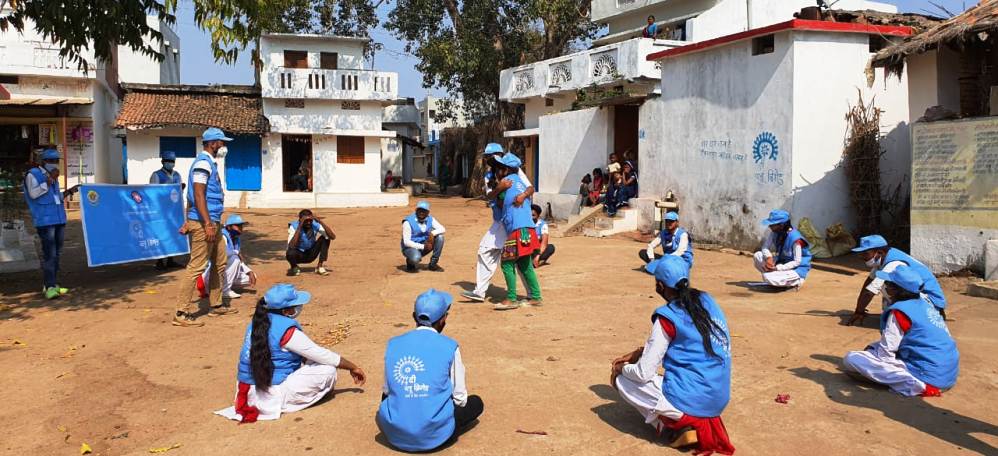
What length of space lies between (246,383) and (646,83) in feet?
57.2

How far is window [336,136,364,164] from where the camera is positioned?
27.0 m

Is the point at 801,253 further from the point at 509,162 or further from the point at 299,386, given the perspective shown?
the point at 299,386

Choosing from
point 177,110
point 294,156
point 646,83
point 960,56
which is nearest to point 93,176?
point 177,110

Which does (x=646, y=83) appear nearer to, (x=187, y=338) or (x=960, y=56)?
(x=960, y=56)

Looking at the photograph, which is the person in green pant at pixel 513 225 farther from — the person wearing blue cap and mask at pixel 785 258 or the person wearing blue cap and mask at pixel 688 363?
the person wearing blue cap and mask at pixel 688 363

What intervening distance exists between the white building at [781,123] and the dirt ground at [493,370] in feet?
7.96

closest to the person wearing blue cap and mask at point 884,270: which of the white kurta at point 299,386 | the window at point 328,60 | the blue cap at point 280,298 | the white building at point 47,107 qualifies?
the white kurta at point 299,386

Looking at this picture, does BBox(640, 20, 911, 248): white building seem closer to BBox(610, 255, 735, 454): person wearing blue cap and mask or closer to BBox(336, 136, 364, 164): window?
BBox(610, 255, 735, 454): person wearing blue cap and mask

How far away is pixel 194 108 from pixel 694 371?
24.9 m

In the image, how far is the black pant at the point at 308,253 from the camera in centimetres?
983

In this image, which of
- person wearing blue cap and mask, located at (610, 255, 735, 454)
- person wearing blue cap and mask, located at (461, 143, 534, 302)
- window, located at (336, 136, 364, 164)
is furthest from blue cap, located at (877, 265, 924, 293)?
window, located at (336, 136, 364, 164)

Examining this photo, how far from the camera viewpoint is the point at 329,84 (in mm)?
26172

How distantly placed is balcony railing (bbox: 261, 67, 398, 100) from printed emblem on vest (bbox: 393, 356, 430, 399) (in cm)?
2335

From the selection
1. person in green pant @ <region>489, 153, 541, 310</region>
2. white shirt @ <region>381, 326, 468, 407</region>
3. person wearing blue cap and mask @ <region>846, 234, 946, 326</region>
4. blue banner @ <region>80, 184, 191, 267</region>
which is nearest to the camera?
white shirt @ <region>381, 326, 468, 407</region>
